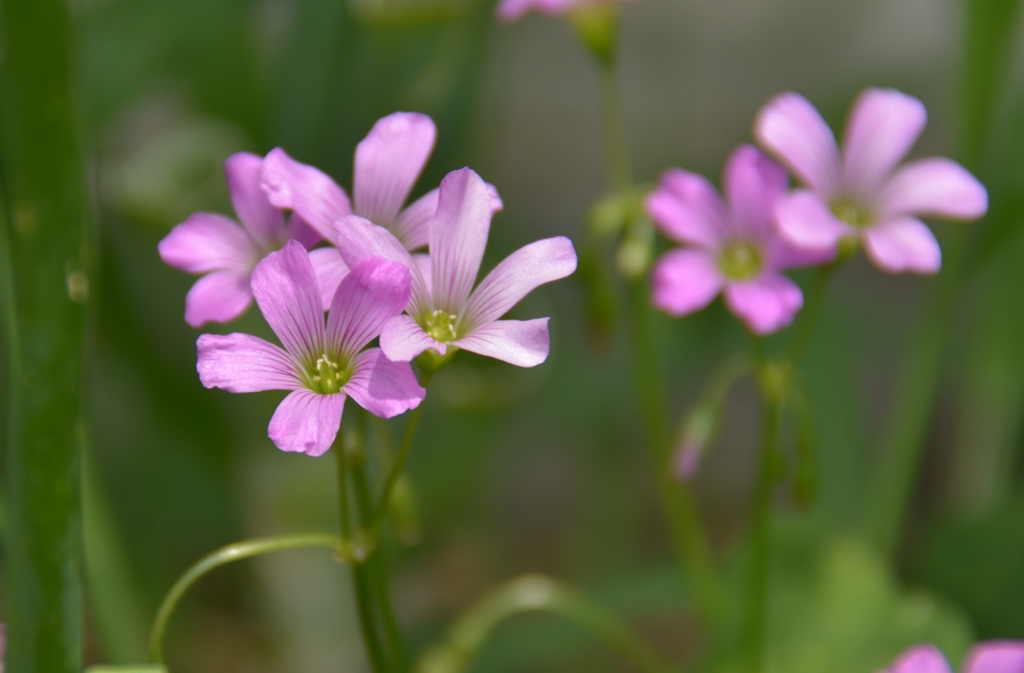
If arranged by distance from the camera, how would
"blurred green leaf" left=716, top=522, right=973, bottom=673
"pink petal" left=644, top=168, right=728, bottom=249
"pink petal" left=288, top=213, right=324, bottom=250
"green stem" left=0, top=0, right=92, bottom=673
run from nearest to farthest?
"green stem" left=0, top=0, right=92, bottom=673, "pink petal" left=288, top=213, right=324, bottom=250, "pink petal" left=644, top=168, right=728, bottom=249, "blurred green leaf" left=716, top=522, right=973, bottom=673

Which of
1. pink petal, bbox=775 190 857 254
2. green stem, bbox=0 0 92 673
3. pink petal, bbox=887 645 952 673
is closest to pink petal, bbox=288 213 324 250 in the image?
green stem, bbox=0 0 92 673

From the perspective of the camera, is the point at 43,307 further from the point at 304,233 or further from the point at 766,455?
the point at 766,455

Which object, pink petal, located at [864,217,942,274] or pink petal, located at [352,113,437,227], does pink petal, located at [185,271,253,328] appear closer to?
pink petal, located at [352,113,437,227]

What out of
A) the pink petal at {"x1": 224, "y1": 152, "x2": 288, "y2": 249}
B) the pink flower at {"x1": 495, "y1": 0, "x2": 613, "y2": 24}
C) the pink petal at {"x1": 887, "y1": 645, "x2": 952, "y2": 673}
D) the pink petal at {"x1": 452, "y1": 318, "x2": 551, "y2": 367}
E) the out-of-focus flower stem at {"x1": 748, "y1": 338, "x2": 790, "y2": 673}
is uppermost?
the pink flower at {"x1": 495, "y1": 0, "x2": 613, "y2": 24}

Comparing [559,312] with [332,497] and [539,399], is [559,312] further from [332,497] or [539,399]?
A: [332,497]

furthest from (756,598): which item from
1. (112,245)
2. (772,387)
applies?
(112,245)
